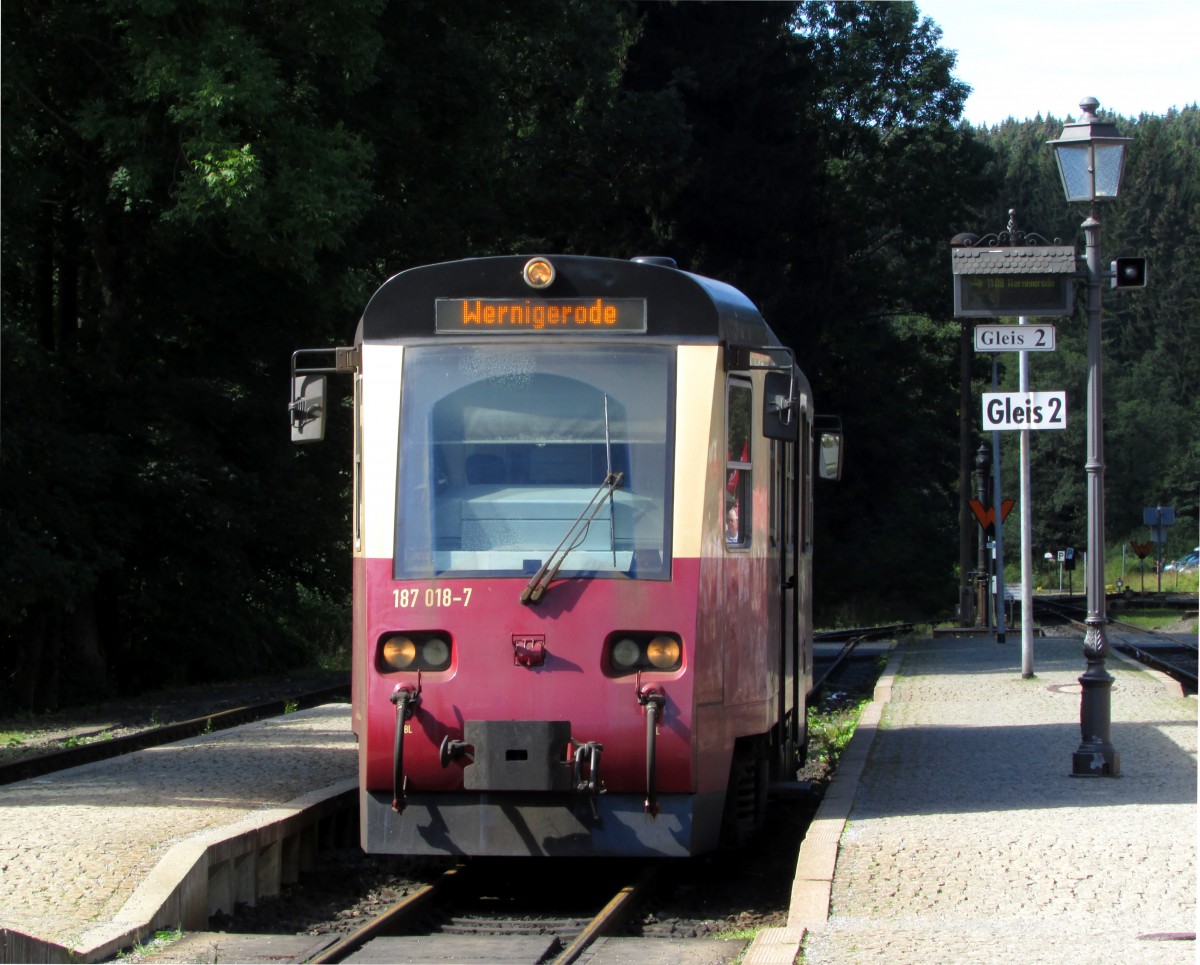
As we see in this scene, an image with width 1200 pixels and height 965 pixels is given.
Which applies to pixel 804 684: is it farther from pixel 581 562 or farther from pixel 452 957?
pixel 452 957

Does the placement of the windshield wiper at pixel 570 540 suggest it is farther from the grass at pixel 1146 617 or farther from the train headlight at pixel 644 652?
the grass at pixel 1146 617

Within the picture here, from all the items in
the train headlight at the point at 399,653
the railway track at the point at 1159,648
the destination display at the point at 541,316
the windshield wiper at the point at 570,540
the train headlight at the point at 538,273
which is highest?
the train headlight at the point at 538,273

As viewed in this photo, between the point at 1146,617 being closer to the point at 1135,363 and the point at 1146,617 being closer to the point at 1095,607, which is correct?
the point at 1095,607

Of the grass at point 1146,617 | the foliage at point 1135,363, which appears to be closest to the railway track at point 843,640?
the grass at point 1146,617

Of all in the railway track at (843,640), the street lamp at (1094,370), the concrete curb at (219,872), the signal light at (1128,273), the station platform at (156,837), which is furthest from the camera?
the railway track at (843,640)

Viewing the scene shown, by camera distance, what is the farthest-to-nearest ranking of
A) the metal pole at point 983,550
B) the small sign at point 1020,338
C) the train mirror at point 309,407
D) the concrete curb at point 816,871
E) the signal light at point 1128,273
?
1. the metal pole at point 983,550
2. the small sign at point 1020,338
3. the signal light at point 1128,273
4. the train mirror at point 309,407
5. the concrete curb at point 816,871

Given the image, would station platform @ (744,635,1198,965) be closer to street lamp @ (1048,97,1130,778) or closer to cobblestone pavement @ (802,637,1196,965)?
cobblestone pavement @ (802,637,1196,965)

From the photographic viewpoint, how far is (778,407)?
33.0 ft

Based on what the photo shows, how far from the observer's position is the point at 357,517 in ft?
33.8

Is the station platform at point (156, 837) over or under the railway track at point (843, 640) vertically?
over

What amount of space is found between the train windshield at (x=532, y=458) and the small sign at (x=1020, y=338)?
959 cm

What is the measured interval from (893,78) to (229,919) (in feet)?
161

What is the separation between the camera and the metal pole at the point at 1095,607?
13.1 meters

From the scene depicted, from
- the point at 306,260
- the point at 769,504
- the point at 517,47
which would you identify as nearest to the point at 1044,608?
the point at 517,47
